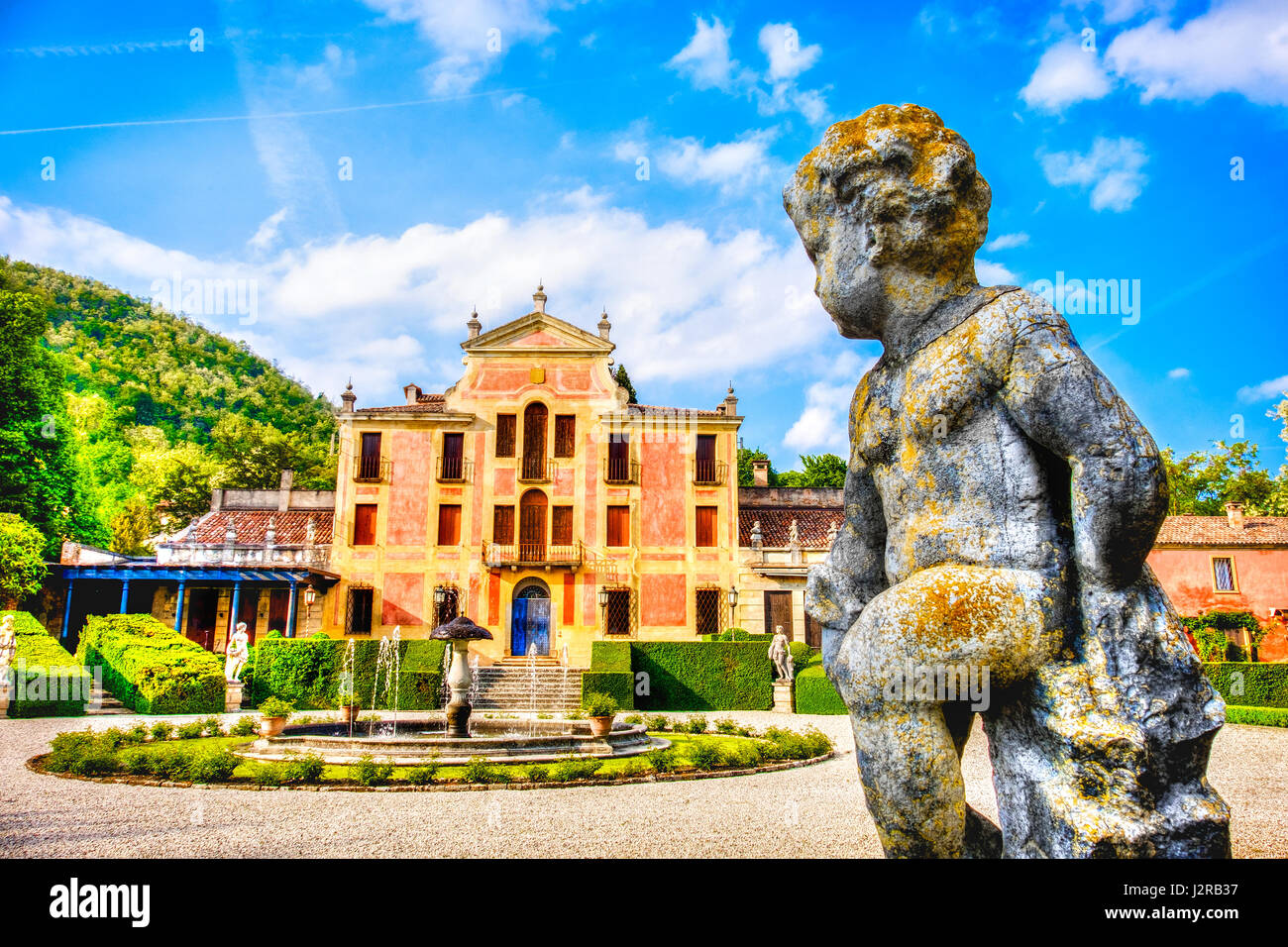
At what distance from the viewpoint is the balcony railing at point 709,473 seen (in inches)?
1016

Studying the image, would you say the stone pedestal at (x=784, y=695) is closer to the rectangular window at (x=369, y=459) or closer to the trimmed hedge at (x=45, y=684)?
the trimmed hedge at (x=45, y=684)

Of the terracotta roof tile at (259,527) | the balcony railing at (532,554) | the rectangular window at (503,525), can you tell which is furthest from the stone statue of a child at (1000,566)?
the terracotta roof tile at (259,527)

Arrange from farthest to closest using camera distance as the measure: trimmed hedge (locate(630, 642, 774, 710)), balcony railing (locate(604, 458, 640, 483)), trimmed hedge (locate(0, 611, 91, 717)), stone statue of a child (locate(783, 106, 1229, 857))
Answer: balcony railing (locate(604, 458, 640, 483)), trimmed hedge (locate(630, 642, 774, 710)), trimmed hedge (locate(0, 611, 91, 717)), stone statue of a child (locate(783, 106, 1229, 857))

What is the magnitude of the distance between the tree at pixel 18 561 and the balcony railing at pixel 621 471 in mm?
15938

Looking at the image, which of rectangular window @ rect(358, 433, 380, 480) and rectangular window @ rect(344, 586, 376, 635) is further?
rectangular window @ rect(358, 433, 380, 480)

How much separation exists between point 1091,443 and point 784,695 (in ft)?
55.1

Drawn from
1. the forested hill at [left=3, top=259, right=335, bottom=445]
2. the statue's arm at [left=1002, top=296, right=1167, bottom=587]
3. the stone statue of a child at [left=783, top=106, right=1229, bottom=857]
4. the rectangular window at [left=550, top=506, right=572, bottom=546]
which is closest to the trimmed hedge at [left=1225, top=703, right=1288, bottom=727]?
the stone statue of a child at [left=783, top=106, right=1229, bottom=857]

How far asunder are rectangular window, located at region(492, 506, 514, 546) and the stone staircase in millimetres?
3940

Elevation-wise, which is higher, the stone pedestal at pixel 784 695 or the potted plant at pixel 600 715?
the potted plant at pixel 600 715

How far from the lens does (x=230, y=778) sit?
795 centimetres

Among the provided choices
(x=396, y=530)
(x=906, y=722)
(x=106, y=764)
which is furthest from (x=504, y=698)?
(x=906, y=722)

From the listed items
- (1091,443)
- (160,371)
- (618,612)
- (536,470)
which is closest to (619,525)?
(618,612)

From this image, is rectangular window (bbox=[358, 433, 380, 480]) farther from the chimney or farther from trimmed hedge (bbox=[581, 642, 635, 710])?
the chimney

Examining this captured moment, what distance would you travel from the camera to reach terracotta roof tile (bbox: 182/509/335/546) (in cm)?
2636
